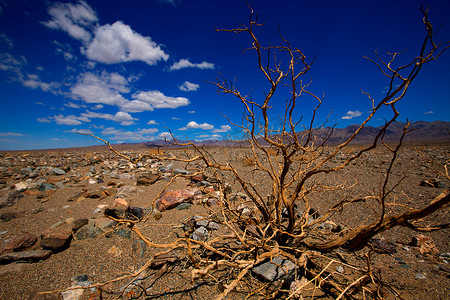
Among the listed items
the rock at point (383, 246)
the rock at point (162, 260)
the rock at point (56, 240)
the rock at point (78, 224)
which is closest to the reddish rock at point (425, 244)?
the rock at point (383, 246)

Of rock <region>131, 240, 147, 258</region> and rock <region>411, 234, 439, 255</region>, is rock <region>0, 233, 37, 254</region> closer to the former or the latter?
rock <region>131, 240, 147, 258</region>

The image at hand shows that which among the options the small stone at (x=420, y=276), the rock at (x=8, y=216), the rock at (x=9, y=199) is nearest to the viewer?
the small stone at (x=420, y=276)

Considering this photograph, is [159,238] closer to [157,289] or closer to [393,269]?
[157,289]

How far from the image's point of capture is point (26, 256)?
2.12 metres

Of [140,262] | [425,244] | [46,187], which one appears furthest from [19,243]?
[425,244]

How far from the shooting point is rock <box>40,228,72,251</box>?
230 centimetres

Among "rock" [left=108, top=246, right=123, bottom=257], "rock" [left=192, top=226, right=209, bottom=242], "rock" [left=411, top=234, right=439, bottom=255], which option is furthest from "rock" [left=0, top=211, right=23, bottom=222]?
"rock" [left=411, top=234, right=439, bottom=255]

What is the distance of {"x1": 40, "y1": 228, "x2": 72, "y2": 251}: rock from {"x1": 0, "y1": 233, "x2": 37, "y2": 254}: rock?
0.20m

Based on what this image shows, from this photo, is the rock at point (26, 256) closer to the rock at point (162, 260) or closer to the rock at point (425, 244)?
the rock at point (162, 260)

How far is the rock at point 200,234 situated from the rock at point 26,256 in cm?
175

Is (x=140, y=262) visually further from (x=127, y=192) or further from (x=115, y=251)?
(x=127, y=192)

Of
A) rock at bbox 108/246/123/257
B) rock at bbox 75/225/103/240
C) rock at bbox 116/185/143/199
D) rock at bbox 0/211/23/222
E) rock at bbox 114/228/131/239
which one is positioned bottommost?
rock at bbox 108/246/123/257

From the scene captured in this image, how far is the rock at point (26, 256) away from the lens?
2061mm

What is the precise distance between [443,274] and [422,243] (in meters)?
0.66
